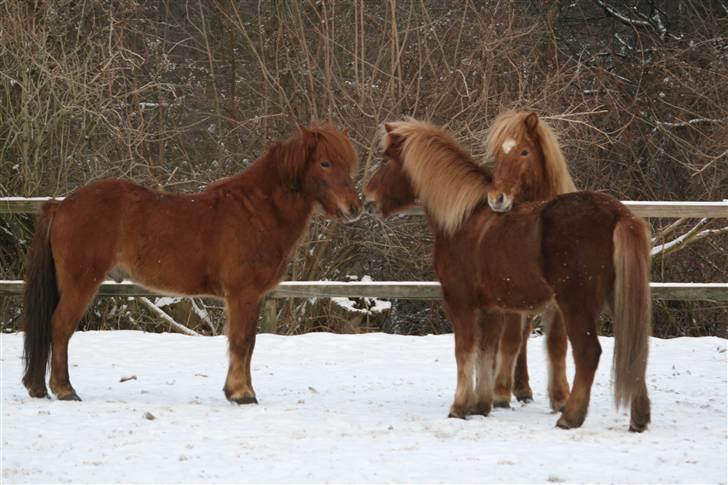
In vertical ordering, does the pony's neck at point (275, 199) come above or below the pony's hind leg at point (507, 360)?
above

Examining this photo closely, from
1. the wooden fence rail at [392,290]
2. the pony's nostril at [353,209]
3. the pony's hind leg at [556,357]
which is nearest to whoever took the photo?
the pony's hind leg at [556,357]

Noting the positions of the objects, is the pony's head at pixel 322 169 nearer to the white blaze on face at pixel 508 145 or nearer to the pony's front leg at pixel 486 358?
the white blaze on face at pixel 508 145

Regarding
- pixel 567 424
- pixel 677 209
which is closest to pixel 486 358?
pixel 567 424

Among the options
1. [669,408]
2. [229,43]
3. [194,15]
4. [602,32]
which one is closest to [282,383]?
[669,408]

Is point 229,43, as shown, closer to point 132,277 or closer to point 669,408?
point 132,277

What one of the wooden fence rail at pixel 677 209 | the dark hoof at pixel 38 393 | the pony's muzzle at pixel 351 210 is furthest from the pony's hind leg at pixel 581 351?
the dark hoof at pixel 38 393

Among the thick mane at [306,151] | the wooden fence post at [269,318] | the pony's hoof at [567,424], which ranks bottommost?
the wooden fence post at [269,318]

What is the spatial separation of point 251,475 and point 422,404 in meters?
2.17

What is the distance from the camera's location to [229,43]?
13094mm

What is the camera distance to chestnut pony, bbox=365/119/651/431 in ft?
16.4

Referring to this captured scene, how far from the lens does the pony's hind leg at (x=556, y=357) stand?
591 cm

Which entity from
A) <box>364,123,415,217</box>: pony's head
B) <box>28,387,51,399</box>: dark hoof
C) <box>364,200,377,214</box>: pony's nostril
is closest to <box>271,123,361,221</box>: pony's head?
<box>364,123,415,217</box>: pony's head

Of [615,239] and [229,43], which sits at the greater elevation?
[229,43]

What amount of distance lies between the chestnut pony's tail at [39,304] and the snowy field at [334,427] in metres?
0.21
